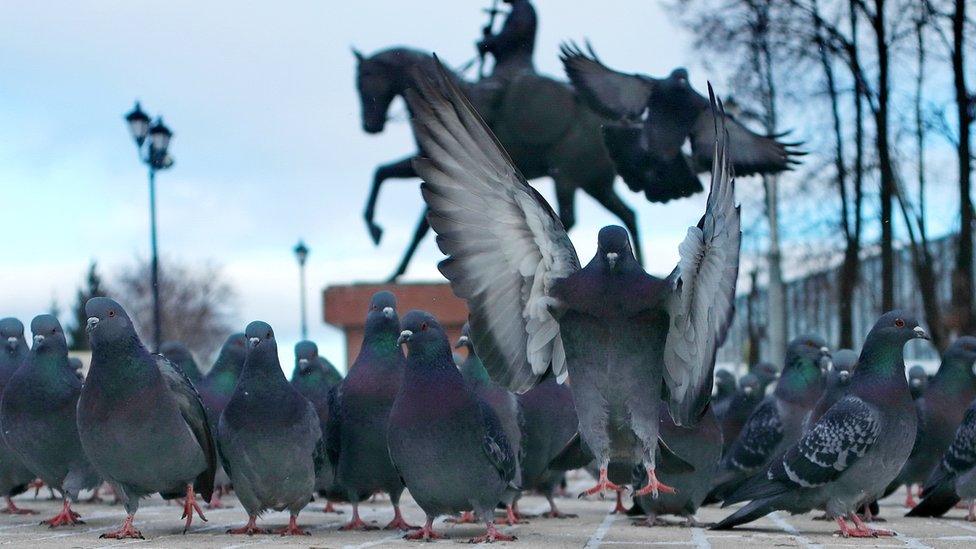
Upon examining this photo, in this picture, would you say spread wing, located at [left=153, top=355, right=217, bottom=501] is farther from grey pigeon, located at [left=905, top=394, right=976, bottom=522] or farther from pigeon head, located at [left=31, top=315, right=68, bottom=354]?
grey pigeon, located at [left=905, top=394, right=976, bottom=522]

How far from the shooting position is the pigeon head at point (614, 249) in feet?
18.9

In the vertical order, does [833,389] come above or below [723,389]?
above

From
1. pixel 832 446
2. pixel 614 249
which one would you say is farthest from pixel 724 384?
pixel 614 249

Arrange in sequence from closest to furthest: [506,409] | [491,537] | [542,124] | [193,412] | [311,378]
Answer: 1. [491,537]
2. [193,412]
3. [506,409]
4. [311,378]
5. [542,124]

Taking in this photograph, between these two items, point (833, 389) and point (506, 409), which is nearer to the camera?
point (506, 409)

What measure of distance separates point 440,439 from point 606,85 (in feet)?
18.0

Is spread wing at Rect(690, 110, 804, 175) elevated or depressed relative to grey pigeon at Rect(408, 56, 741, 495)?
elevated

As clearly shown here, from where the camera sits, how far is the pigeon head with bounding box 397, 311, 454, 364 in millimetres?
6523

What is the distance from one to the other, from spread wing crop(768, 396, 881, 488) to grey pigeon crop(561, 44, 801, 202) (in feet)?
7.90

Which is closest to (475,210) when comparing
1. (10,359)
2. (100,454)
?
(100,454)

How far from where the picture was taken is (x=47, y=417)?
7.32 metres

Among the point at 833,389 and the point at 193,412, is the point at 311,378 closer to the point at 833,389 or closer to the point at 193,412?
the point at 193,412

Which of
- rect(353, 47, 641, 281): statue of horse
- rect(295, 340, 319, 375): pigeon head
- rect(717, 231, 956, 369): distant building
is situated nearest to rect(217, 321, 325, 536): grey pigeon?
rect(295, 340, 319, 375): pigeon head

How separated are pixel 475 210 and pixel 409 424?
3.60ft
